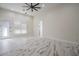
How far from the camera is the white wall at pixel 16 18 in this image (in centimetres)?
196

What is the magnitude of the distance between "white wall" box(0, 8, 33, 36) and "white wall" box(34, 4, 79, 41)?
0.59 feet

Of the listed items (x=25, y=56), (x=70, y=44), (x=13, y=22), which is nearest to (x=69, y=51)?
(x=70, y=44)

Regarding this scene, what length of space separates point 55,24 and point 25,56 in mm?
992

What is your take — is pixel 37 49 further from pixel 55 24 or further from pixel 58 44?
pixel 55 24

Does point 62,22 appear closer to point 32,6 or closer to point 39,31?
point 39,31

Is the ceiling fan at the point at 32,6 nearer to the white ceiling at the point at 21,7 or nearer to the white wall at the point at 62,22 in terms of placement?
the white ceiling at the point at 21,7

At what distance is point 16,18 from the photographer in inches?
79.5

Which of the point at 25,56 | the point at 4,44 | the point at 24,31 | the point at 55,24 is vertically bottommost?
the point at 25,56

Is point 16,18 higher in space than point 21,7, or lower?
lower

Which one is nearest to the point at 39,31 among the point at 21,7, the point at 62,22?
the point at 62,22

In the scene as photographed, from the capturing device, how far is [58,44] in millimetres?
2004

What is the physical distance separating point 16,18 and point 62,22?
104 centimetres

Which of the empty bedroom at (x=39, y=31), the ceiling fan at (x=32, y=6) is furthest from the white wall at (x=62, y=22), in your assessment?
the ceiling fan at (x=32, y=6)

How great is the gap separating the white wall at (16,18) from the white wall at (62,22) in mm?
181
